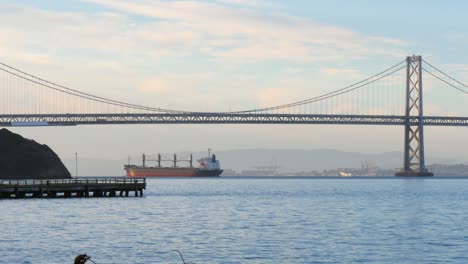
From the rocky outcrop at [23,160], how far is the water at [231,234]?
95521mm

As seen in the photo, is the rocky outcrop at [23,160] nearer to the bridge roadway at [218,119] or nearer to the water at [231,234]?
the bridge roadway at [218,119]

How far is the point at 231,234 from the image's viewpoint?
154 ft

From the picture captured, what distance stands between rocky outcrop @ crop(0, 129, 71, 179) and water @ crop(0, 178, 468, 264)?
95521mm

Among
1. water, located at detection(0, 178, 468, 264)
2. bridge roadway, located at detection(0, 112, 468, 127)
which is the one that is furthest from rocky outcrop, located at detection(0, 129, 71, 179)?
water, located at detection(0, 178, 468, 264)

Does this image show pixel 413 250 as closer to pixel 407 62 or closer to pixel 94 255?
pixel 94 255

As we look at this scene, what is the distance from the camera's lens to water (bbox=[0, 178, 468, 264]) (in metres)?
37.8

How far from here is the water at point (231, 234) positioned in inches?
1489

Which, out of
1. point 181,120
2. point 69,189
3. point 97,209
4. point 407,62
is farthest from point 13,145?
point 97,209

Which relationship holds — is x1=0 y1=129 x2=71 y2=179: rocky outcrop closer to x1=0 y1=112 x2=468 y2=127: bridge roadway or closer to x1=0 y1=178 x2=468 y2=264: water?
x1=0 y1=112 x2=468 y2=127: bridge roadway

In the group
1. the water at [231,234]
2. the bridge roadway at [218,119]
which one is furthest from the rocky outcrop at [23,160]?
the water at [231,234]

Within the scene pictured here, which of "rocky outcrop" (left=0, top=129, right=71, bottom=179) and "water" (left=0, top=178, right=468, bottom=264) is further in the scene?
"rocky outcrop" (left=0, top=129, right=71, bottom=179)

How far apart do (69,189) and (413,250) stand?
46.5 metres

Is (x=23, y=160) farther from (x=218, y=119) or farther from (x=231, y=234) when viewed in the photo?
(x=231, y=234)

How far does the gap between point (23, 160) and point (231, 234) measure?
418 feet
